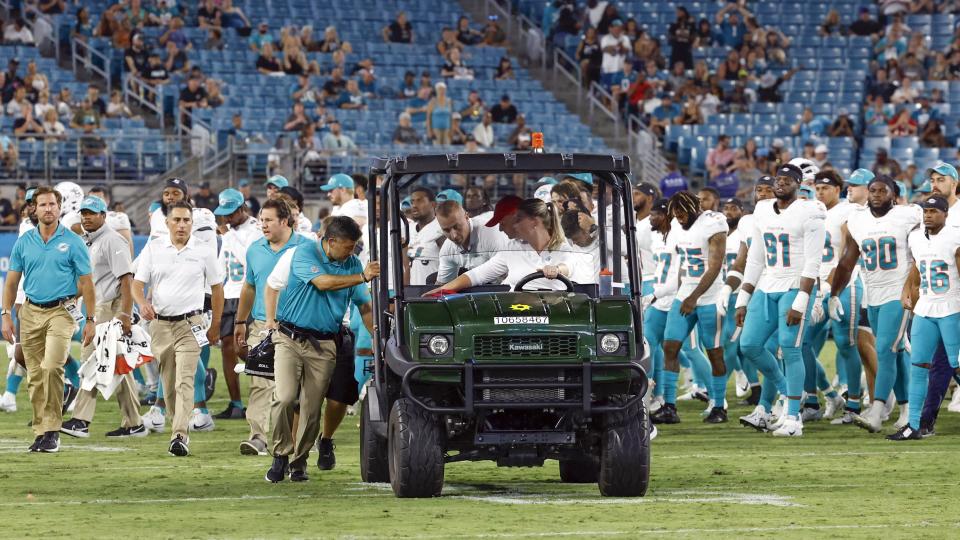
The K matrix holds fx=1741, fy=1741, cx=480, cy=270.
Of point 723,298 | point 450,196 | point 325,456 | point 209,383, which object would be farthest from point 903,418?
point 209,383

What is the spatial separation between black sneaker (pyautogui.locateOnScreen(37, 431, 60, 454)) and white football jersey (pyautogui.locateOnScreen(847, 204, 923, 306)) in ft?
20.2

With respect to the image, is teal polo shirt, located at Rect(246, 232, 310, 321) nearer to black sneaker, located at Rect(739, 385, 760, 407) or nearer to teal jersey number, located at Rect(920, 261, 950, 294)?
teal jersey number, located at Rect(920, 261, 950, 294)

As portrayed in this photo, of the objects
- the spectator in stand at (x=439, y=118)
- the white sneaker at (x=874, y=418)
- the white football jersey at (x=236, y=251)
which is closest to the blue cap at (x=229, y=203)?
the white football jersey at (x=236, y=251)

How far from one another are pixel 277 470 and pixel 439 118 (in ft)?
57.8

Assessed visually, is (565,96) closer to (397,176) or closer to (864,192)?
(864,192)

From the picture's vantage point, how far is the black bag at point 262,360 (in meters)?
10.6

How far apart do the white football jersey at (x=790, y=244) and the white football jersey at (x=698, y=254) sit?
775mm

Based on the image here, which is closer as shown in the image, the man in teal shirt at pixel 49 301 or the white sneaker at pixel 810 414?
the man in teal shirt at pixel 49 301

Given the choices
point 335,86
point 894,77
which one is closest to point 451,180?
point 335,86

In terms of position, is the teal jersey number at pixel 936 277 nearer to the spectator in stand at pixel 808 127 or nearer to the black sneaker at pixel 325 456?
the black sneaker at pixel 325 456

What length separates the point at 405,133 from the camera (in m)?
27.2

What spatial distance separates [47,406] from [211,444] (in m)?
1.28

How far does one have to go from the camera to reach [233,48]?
Answer: 97.3 ft

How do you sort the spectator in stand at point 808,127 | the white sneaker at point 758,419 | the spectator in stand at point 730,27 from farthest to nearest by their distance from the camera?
the spectator in stand at point 730,27
the spectator in stand at point 808,127
the white sneaker at point 758,419
